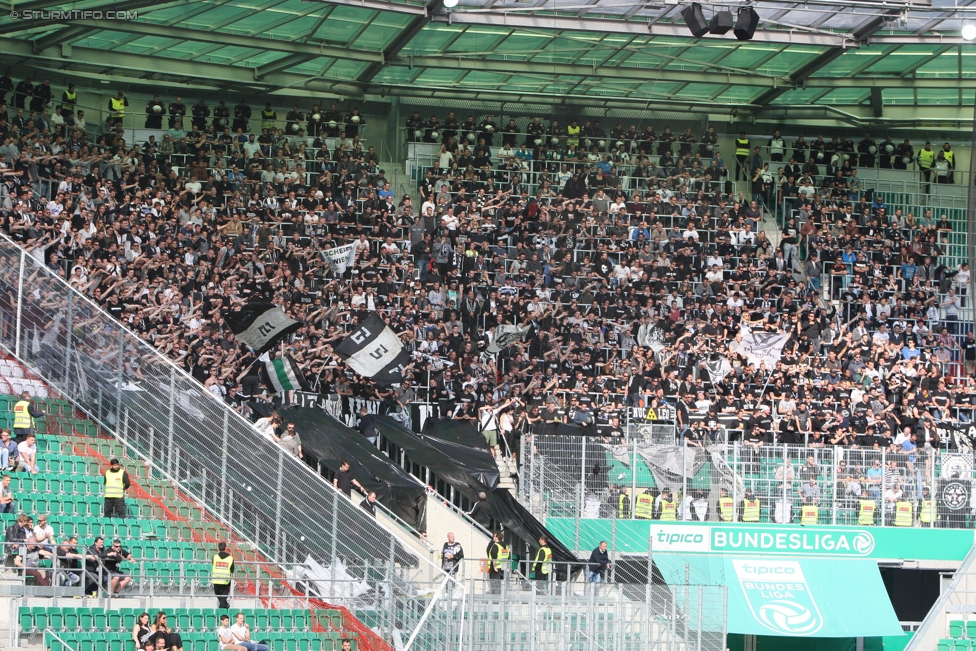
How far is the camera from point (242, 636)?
17.9 meters

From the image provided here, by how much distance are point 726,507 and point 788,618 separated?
7.10 feet

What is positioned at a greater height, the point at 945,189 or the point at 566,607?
the point at 945,189

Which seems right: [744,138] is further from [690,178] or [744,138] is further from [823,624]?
[823,624]

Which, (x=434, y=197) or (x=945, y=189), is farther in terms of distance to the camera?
(x=945, y=189)

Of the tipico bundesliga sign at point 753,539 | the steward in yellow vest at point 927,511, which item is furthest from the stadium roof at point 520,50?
the tipico bundesliga sign at point 753,539

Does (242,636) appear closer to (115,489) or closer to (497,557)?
(115,489)

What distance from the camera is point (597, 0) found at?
3169cm

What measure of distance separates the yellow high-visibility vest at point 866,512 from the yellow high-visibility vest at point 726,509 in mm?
2328

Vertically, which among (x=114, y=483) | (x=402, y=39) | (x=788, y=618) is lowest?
(x=788, y=618)

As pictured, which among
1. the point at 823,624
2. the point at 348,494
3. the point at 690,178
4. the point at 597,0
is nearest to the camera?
the point at 348,494

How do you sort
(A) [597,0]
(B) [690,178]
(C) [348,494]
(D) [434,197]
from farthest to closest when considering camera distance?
(B) [690,178], (D) [434,197], (A) [597,0], (C) [348,494]

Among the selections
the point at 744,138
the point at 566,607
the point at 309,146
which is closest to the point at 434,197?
the point at 309,146

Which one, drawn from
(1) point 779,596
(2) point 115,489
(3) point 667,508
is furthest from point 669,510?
(2) point 115,489

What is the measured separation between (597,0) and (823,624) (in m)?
13.4
